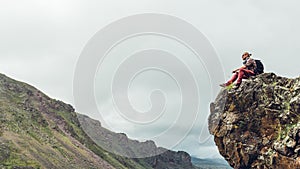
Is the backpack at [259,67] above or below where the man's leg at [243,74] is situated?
above

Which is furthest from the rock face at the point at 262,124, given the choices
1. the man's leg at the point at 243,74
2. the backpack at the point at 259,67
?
the backpack at the point at 259,67

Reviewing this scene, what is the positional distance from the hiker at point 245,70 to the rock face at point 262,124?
0.68 m

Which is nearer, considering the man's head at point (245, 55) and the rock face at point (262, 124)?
the rock face at point (262, 124)

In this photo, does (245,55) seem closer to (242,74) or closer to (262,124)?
(242,74)

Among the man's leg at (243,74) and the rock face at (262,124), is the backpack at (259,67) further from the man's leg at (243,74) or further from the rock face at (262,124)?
the rock face at (262,124)

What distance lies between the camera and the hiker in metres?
26.4

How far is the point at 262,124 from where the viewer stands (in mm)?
24281

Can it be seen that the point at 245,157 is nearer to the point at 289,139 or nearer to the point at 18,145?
the point at 289,139

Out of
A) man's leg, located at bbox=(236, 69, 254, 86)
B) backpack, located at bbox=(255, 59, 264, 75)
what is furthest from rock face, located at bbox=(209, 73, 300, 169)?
backpack, located at bbox=(255, 59, 264, 75)

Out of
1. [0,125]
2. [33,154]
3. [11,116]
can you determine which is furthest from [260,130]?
[11,116]

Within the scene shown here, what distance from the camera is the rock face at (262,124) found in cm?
2211

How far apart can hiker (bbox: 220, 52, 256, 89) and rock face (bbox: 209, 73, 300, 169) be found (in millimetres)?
681

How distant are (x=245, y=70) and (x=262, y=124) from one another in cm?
491

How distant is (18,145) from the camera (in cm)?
15100
